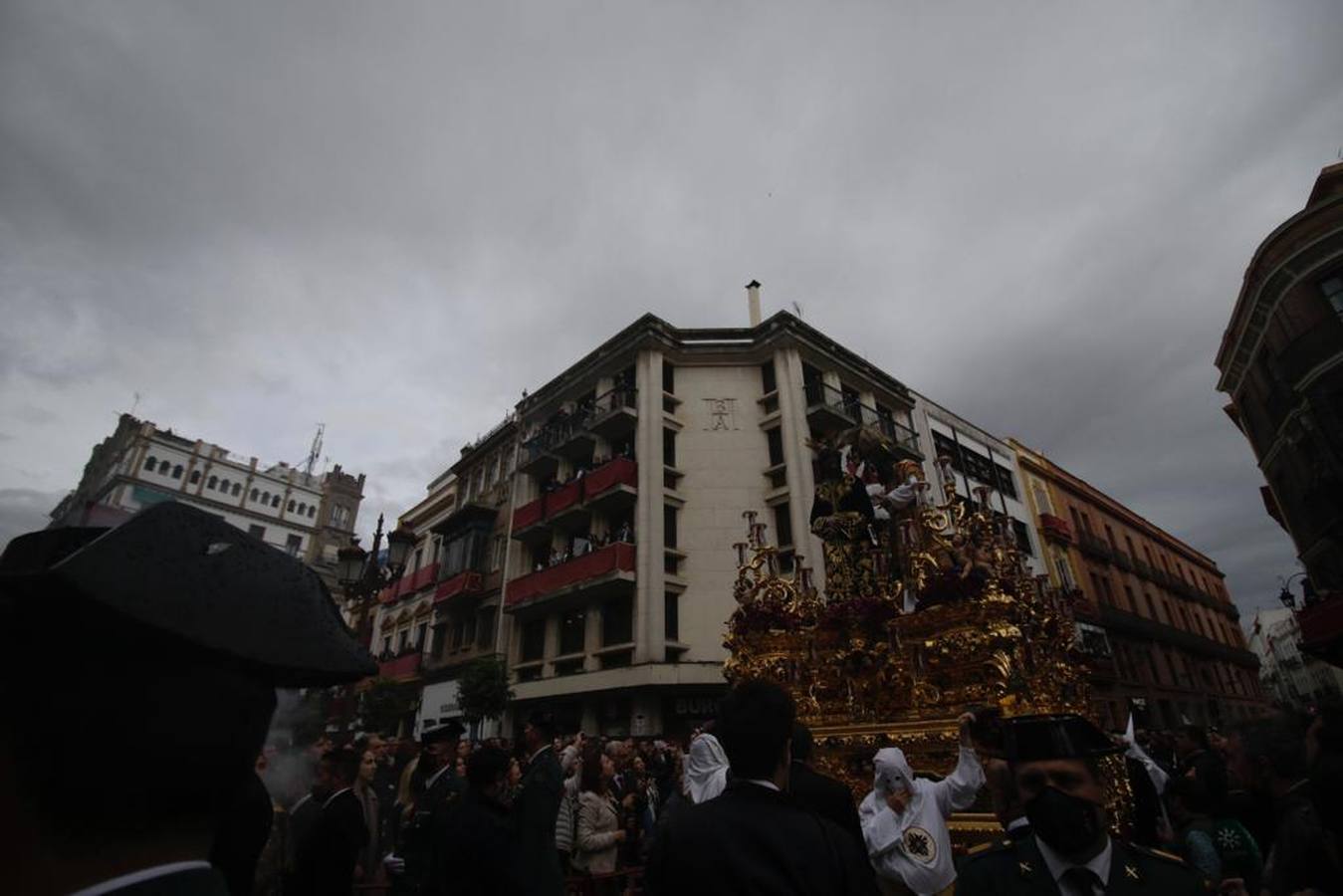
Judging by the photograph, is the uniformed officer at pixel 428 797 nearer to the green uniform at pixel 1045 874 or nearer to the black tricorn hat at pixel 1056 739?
the green uniform at pixel 1045 874

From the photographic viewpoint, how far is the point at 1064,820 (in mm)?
2453

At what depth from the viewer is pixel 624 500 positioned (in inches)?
895

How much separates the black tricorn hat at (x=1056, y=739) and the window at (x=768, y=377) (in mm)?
21685

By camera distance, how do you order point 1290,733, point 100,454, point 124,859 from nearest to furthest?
point 124,859, point 1290,733, point 100,454

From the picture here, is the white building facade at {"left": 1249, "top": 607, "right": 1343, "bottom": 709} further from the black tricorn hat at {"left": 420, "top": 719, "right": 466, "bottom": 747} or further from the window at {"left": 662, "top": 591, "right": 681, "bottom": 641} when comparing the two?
the black tricorn hat at {"left": 420, "top": 719, "right": 466, "bottom": 747}

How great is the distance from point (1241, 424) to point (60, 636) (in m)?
36.1

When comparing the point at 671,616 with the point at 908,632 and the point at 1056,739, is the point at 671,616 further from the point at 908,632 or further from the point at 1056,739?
the point at 1056,739

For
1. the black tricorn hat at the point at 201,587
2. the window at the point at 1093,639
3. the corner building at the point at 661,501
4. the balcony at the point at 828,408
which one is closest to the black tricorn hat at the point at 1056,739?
the black tricorn hat at the point at 201,587

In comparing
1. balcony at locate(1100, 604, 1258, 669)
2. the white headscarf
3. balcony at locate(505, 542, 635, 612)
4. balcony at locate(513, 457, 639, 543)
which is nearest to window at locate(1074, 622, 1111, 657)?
balcony at locate(1100, 604, 1258, 669)

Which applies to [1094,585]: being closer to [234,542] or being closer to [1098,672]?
[1098,672]

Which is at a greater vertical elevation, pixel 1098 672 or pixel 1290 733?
pixel 1098 672

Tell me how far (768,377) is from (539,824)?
71.7ft

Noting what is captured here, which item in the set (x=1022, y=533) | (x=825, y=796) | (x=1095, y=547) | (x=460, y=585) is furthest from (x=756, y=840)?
(x=1095, y=547)

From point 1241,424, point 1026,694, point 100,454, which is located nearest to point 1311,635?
point 1241,424
